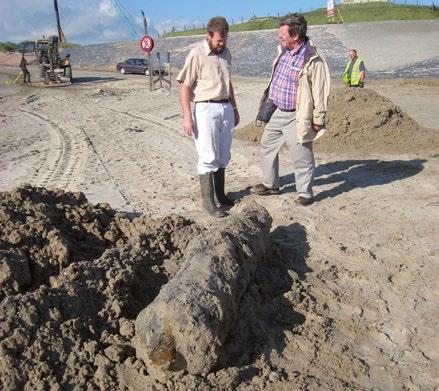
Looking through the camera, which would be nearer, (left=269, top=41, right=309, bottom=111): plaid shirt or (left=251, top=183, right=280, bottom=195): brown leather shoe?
(left=269, top=41, right=309, bottom=111): plaid shirt

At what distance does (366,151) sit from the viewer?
8.05 metres

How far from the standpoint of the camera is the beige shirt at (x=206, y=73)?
4.81 m

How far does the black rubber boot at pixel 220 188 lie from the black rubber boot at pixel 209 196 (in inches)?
7.0

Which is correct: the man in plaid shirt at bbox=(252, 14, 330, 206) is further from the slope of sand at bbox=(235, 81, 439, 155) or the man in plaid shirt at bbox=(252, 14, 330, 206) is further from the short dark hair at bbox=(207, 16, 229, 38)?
the slope of sand at bbox=(235, 81, 439, 155)

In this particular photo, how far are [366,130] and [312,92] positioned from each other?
4313mm

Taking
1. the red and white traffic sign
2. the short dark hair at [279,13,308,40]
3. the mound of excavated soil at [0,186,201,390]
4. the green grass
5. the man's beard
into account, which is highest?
the green grass

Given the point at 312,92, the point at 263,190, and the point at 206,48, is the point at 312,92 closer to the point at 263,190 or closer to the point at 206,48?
the point at 206,48

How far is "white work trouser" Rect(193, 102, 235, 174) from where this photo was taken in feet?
16.3

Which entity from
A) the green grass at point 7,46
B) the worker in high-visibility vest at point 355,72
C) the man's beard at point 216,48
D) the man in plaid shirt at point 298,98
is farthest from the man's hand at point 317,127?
the green grass at point 7,46

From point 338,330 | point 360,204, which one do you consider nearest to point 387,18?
point 360,204

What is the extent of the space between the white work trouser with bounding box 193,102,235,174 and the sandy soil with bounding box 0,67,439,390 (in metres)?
0.62

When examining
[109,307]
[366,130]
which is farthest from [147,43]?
[109,307]

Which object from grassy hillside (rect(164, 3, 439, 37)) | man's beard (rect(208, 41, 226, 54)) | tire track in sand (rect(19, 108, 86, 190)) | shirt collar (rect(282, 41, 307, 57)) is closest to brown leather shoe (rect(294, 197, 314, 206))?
shirt collar (rect(282, 41, 307, 57))

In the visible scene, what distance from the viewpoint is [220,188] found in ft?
17.9
